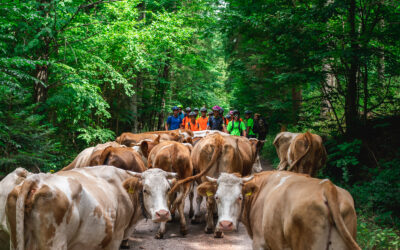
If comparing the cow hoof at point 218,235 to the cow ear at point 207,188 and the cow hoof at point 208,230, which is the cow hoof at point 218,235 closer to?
the cow hoof at point 208,230

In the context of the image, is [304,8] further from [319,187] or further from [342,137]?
[319,187]

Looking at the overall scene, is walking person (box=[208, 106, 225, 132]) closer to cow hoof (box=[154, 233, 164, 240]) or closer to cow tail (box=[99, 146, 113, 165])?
cow hoof (box=[154, 233, 164, 240])

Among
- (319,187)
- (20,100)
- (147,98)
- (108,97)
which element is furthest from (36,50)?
(147,98)

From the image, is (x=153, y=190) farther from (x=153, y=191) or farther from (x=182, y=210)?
(x=182, y=210)

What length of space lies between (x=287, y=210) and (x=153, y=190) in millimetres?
2086

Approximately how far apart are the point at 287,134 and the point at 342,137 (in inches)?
65.2

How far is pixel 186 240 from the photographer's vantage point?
269 inches

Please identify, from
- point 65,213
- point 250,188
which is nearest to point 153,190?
point 250,188

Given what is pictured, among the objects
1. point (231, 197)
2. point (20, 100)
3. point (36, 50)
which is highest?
point (36, 50)

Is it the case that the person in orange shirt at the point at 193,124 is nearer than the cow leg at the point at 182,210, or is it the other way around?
the cow leg at the point at 182,210

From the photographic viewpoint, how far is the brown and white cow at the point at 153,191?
4758 mm

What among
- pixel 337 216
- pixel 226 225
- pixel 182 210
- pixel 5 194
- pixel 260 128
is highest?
pixel 260 128

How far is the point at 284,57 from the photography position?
992cm

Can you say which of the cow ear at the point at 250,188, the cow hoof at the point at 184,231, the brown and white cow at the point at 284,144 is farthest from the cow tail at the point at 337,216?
the brown and white cow at the point at 284,144
